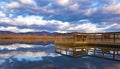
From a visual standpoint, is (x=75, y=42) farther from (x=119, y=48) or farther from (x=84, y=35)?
(x=119, y=48)

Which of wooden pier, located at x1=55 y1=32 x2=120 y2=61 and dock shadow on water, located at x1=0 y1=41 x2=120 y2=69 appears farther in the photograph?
wooden pier, located at x1=55 y1=32 x2=120 y2=61

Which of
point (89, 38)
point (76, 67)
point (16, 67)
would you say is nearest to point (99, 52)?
point (89, 38)

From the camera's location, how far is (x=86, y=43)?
2714 centimetres

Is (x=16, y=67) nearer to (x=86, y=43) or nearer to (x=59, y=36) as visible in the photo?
(x=86, y=43)

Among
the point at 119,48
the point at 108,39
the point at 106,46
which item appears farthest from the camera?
the point at 108,39

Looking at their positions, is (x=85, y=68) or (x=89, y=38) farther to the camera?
(x=89, y=38)

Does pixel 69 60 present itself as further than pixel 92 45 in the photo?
No

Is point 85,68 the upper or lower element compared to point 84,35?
lower

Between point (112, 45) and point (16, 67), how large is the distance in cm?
998

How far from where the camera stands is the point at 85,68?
15.3 metres

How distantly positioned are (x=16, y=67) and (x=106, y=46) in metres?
10.2

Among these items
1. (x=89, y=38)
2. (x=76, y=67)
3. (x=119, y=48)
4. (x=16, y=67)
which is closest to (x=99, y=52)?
(x=119, y=48)

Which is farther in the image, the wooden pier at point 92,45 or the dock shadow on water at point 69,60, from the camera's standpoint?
the wooden pier at point 92,45

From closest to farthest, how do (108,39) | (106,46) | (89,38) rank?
1. (106,46)
2. (108,39)
3. (89,38)
